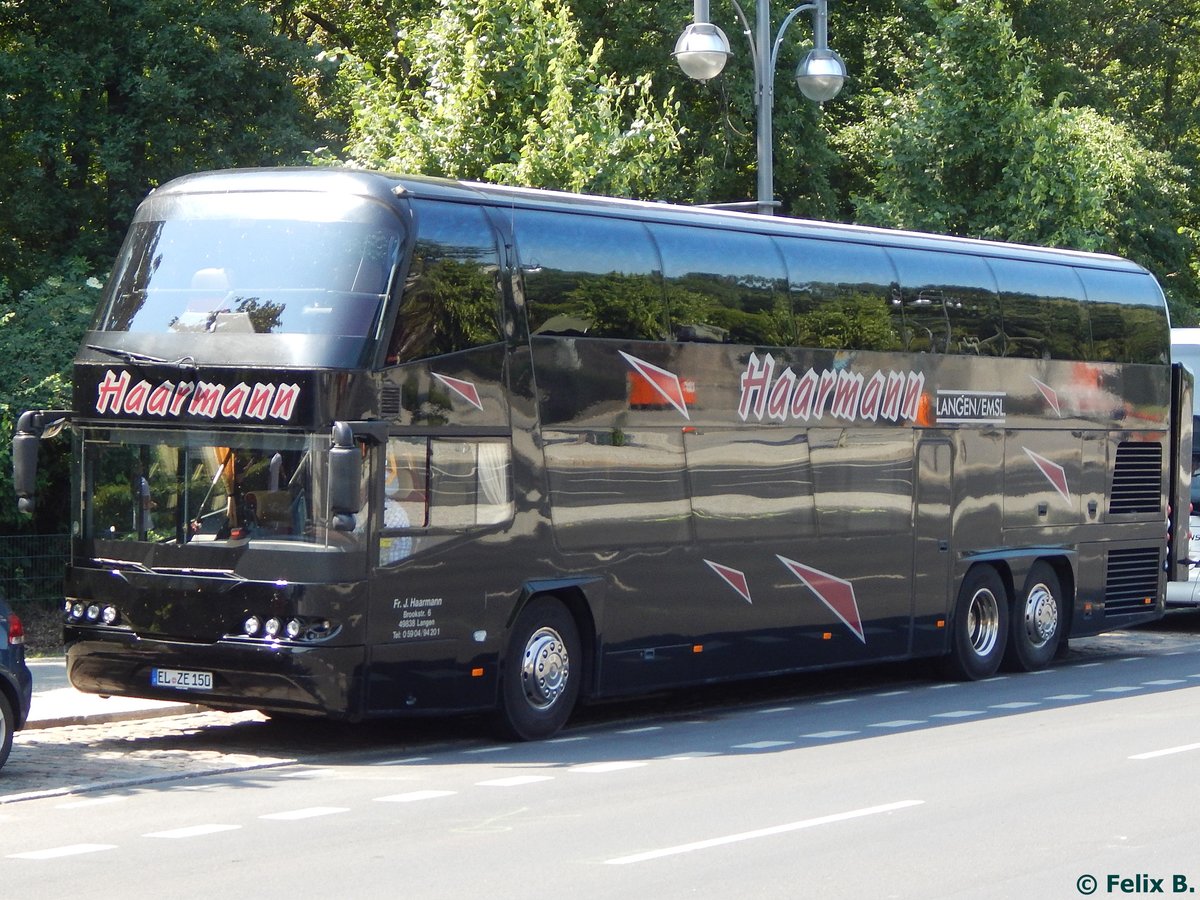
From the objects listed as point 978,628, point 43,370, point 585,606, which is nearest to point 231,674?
point 585,606

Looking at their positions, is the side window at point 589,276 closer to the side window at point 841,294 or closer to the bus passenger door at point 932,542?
the side window at point 841,294

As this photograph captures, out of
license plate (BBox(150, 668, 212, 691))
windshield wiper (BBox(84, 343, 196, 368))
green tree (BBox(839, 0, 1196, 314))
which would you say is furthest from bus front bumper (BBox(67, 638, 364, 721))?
green tree (BBox(839, 0, 1196, 314))

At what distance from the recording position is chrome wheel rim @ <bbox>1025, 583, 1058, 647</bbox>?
19906mm

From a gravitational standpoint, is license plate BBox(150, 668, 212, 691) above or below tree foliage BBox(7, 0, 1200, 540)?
below

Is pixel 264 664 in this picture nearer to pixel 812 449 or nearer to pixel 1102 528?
pixel 812 449

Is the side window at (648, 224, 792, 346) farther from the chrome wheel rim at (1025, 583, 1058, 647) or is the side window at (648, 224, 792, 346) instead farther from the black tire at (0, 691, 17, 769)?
the black tire at (0, 691, 17, 769)

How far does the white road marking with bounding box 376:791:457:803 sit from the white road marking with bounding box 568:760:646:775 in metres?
1.28

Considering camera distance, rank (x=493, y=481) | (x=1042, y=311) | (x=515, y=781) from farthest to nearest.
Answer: (x=1042, y=311) → (x=493, y=481) → (x=515, y=781)

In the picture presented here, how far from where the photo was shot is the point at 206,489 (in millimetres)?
13141

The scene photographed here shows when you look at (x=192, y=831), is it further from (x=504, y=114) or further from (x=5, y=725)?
(x=504, y=114)

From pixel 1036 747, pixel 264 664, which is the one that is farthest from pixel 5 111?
pixel 1036 747

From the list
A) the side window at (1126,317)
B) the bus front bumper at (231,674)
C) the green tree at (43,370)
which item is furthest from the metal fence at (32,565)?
the side window at (1126,317)

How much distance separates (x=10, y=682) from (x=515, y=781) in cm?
314

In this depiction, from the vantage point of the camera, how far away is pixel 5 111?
26.6m
